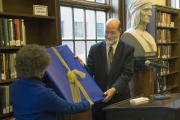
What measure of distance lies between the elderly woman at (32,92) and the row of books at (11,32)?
82 cm

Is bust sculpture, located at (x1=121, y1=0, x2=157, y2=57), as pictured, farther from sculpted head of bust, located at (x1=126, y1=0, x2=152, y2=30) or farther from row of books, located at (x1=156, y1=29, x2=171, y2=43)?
row of books, located at (x1=156, y1=29, x2=171, y2=43)

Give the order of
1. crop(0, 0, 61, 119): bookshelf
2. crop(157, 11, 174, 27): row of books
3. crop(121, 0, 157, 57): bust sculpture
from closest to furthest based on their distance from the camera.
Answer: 1. crop(0, 0, 61, 119): bookshelf
2. crop(121, 0, 157, 57): bust sculpture
3. crop(157, 11, 174, 27): row of books

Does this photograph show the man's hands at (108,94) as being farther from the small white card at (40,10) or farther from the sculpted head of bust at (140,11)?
the sculpted head of bust at (140,11)

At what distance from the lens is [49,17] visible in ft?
7.59

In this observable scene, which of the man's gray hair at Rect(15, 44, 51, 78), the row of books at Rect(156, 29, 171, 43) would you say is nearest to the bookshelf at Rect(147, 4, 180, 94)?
the row of books at Rect(156, 29, 171, 43)

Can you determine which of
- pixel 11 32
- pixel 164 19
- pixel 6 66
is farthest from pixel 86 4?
pixel 164 19

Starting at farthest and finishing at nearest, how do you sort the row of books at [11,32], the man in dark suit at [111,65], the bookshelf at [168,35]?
the bookshelf at [168,35] → the man in dark suit at [111,65] → the row of books at [11,32]

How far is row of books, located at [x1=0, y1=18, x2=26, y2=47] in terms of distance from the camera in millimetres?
1978

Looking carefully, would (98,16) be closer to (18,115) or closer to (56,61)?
(56,61)

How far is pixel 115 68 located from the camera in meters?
2.18

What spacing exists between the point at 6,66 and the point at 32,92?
3.06 ft

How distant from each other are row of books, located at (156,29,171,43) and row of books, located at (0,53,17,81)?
3.26 meters

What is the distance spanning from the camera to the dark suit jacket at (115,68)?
85.7 inches

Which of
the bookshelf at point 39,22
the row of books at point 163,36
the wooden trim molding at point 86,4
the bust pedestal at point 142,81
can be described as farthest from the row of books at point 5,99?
the row of books at point 163,36
